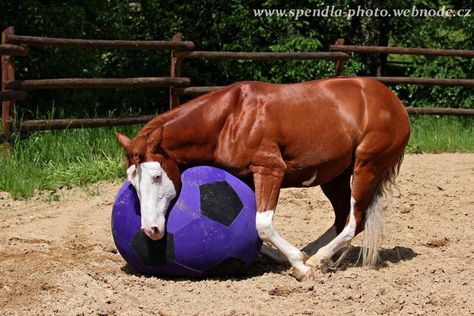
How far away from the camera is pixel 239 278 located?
19.1 feet

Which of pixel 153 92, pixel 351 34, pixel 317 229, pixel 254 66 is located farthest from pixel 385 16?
pixel 317 229

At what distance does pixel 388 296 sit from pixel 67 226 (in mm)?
3066

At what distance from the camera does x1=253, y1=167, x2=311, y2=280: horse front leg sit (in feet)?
18.6

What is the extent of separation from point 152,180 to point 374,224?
1.74m

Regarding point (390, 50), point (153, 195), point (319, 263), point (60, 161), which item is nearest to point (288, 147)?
point (319, 263)

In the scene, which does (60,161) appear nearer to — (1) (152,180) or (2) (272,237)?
(1) (152,180)

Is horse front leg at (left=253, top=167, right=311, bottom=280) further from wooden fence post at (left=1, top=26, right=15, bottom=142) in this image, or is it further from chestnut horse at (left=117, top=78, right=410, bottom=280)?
wooden fence post at (left=1, top=26, right=15, bottom=142)

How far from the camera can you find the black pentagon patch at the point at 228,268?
562 cm

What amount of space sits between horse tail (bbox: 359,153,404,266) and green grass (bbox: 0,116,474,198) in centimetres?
355

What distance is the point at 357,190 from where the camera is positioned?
6176 millimetres

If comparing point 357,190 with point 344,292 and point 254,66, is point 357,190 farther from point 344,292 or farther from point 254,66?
point 254,66

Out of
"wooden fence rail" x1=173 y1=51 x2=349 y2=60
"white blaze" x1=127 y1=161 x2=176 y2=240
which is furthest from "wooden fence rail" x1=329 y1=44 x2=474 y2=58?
"white blaze" x1=127 y1=161 x2=176 y2=240

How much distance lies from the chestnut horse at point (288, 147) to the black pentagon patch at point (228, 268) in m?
0.25

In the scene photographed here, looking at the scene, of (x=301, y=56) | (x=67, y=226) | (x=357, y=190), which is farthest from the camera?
(x=301, y=56)
